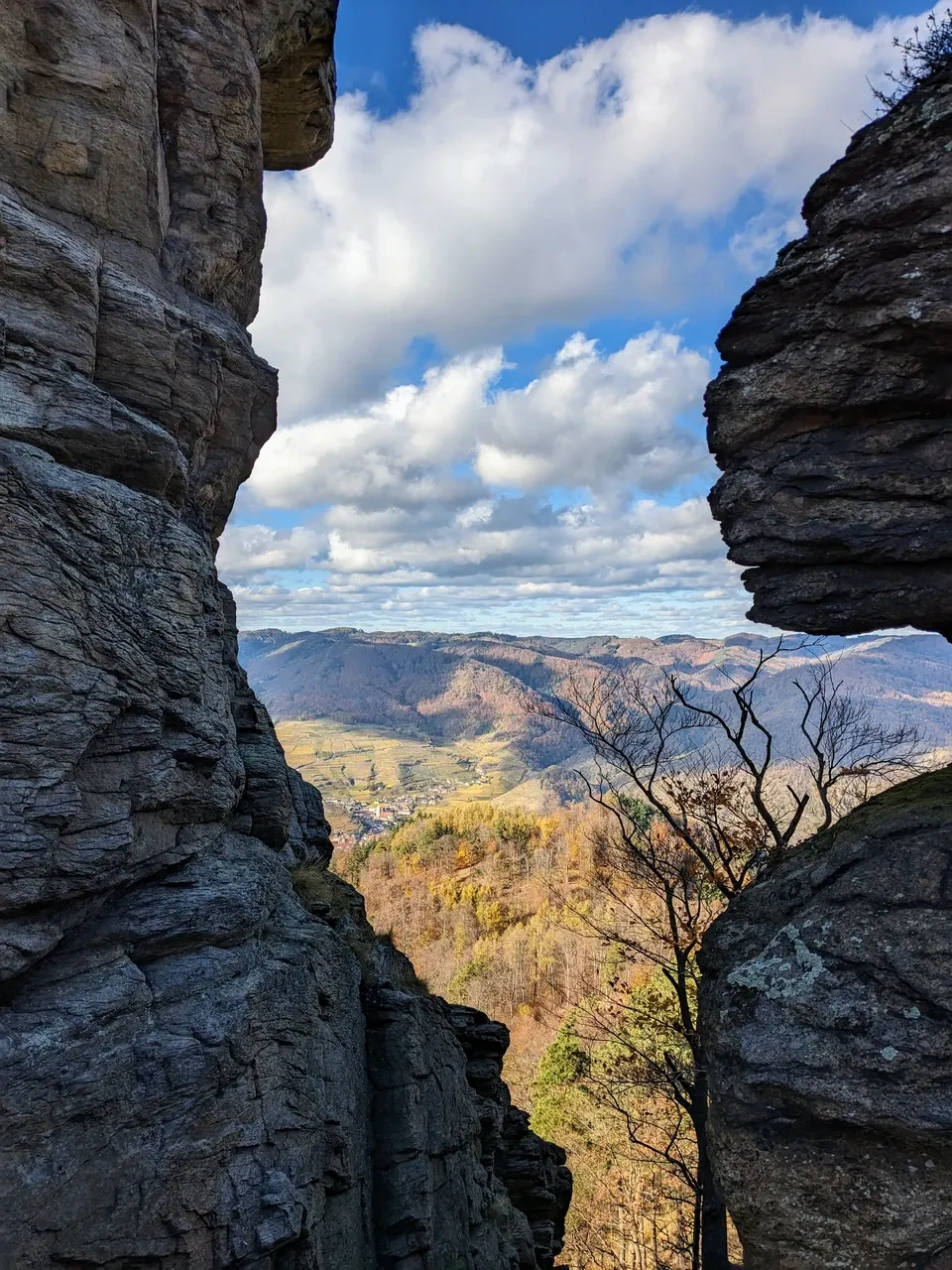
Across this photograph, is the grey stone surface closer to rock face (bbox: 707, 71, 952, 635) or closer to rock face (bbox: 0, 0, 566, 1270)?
rock face (bbox: 707, 71, 952, 635)

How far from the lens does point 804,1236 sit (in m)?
8.38

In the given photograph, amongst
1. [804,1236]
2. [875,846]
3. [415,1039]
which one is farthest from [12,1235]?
[875,846]

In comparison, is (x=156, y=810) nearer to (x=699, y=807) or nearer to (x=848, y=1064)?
(x=848, y=1064)

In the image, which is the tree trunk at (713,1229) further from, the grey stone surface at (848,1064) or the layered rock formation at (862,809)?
the layered rock formation at (862,809)

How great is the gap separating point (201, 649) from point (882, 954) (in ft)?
35.7

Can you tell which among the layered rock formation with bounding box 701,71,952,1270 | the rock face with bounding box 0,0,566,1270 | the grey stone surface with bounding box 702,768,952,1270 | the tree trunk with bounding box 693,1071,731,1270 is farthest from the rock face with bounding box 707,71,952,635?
the tree trunk with bounding box 693,1071,731,1270

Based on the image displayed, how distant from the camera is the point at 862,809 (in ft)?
37.9

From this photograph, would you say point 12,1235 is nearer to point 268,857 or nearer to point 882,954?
point 268,857

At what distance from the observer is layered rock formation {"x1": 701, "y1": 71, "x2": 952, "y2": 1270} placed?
8305 mm

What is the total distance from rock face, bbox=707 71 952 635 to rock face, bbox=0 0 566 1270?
9.39 m

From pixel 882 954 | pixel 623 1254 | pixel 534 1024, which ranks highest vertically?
pixel 882 954

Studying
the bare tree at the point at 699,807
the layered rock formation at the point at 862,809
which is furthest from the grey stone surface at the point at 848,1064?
the bare tree at the point at 699,807

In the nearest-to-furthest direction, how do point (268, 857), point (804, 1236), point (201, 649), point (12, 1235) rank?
point (12, 1235), point (804, 1236), point (201, 649), point (268, 857)

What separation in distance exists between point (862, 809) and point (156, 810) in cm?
1134
